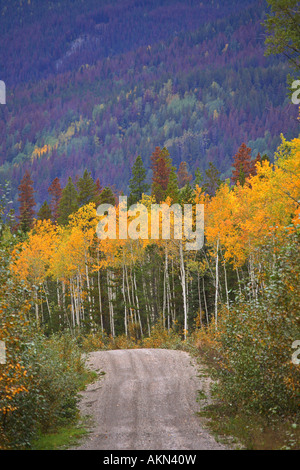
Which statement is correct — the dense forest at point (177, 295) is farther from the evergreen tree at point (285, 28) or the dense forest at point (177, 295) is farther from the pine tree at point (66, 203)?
the pine tree at point (66, 203)

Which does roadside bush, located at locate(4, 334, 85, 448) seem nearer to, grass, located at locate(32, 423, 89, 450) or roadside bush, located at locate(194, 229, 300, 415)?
grass, located at locate(32, 423, 89, 450)

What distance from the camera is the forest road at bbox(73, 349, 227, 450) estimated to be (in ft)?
36.3

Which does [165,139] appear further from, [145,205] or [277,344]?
[277,344]

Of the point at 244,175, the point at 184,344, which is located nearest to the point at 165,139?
the point at 244,175

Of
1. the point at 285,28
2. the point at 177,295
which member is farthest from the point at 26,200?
the point at 285,28

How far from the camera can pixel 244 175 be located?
5181 centimetres

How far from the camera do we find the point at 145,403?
603 inches
